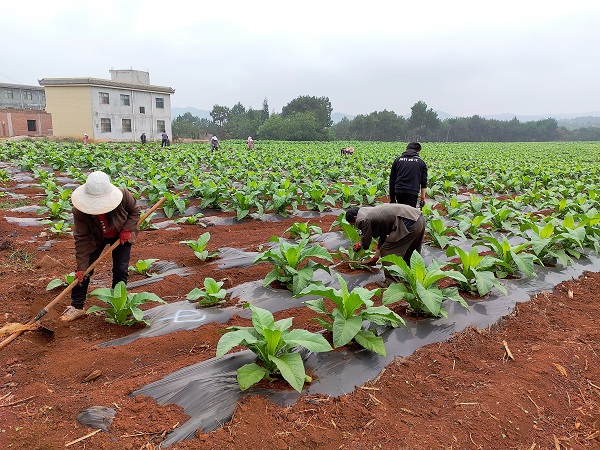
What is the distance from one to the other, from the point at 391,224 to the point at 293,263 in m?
1.18

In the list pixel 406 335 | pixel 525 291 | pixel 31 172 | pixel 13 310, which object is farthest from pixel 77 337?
pixel 31 172

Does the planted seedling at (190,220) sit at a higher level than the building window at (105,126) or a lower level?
lower

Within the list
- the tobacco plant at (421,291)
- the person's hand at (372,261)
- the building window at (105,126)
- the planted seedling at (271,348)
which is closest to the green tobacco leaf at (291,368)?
the planted seedling at (271,348)

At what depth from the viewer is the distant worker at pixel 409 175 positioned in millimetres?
6203

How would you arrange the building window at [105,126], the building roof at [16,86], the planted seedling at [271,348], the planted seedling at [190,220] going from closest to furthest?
the planted seedling at [271,348] < the planted seedling at [190,220] < the building window at [105,126] < the building roof at [16,86]

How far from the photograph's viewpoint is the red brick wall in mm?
37875

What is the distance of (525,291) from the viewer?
14.3ft

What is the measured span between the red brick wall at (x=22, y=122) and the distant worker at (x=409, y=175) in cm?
4304

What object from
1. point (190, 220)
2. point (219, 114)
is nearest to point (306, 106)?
point (219, 114)

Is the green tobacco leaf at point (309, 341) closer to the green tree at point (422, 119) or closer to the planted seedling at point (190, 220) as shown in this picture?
the planted seedling at point (190, 220)

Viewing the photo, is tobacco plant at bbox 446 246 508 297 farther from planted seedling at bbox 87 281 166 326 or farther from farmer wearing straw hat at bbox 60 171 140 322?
farmer wearing straw hat at bbox 60 171 140 322

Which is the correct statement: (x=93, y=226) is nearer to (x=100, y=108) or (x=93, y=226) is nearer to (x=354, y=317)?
(x=354, y=317)

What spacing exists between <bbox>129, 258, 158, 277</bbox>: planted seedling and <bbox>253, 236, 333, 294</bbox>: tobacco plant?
1.45 meters

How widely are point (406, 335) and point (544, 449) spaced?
1.16m
